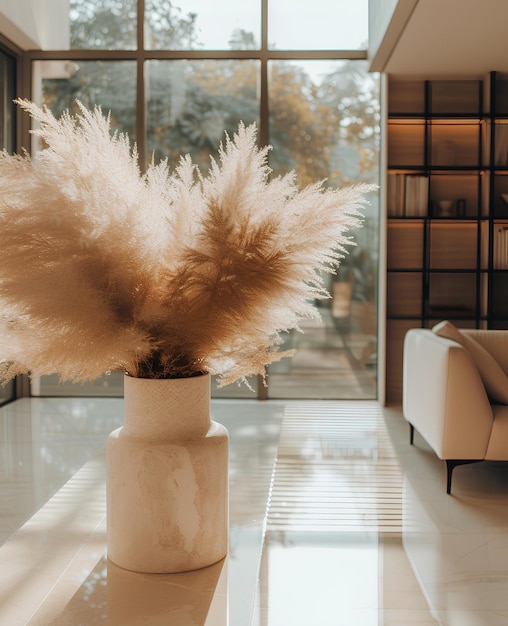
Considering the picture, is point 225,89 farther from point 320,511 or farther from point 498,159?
point 320,511

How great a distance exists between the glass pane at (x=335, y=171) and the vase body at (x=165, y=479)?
3.49 metres

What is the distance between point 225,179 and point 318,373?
155 inches

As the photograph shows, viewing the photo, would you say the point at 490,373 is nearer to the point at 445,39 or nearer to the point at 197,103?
the point at 445,39

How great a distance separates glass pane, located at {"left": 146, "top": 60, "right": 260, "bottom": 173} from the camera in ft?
19.1

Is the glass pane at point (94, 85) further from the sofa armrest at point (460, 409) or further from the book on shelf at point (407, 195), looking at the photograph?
the sofa armrest at point (460, 409)

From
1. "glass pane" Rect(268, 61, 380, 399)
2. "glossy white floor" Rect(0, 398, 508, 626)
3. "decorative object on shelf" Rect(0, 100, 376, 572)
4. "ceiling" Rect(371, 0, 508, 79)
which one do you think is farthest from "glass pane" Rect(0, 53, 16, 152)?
"decorative object on shelf" Rect(0, 100, 376, 572)

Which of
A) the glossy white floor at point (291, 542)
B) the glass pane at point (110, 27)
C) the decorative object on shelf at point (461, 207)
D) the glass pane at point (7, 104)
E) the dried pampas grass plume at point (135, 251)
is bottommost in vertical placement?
the glossy white floor at point (291, 542)

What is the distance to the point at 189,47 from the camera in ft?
19.0

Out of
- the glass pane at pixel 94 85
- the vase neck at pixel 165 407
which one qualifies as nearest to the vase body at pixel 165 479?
the vase neck at pixel 165 407

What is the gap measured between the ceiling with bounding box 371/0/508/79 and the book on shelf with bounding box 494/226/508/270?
120cm

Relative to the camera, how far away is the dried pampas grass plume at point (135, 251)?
200 centimetres

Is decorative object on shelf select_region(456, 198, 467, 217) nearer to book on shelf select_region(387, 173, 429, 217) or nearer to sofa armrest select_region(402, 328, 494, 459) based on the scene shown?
book on shelf select_region(387, 173, 429, 217)

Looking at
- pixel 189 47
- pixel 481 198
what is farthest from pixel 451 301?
pixel 189 47

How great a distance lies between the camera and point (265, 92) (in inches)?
227
